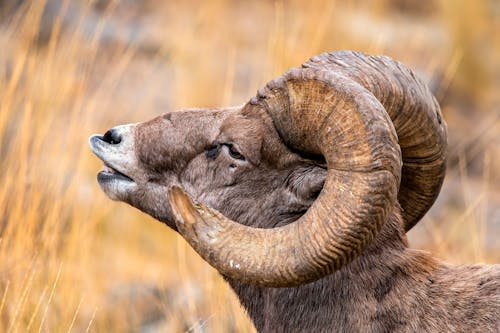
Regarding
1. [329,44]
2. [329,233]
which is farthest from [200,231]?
[329,44]

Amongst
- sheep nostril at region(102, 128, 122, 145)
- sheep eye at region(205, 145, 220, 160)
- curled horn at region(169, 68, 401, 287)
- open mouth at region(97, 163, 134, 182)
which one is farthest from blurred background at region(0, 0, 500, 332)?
curled horn at region(169, 68, 401, 287)

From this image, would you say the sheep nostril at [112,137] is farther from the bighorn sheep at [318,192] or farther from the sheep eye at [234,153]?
the sheep eye at [234,153]

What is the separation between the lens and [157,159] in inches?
181

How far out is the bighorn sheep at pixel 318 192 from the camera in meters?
3.85

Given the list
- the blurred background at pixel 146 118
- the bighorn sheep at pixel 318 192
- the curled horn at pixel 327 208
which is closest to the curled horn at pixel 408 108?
the bighorn sheep at pixel 318 192

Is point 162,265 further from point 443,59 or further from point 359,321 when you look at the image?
point 443,59

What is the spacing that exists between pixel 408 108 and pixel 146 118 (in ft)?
28.4

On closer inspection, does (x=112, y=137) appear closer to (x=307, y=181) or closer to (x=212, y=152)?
(x=212, y=152)

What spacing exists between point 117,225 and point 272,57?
12.2 feet

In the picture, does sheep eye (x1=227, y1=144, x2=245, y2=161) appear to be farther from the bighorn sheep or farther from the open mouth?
the open mouth

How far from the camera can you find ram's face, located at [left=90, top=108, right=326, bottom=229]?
14.5 feet

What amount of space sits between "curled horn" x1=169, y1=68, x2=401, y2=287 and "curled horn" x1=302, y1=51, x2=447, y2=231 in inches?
5.7

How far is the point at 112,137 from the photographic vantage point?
181 inches

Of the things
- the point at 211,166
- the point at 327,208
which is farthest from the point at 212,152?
the point at 327,208
